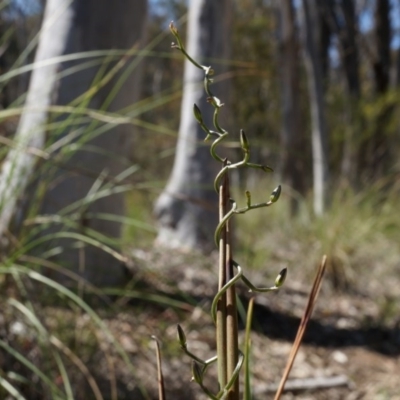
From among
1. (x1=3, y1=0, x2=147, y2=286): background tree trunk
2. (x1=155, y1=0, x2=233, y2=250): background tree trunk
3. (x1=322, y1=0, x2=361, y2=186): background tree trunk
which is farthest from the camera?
(x1=322, y1=0, x2=361, y2=186): background tree trunk

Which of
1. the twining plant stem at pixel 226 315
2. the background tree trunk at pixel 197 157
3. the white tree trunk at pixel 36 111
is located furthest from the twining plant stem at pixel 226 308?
the background tree trunk at pixel 197 157

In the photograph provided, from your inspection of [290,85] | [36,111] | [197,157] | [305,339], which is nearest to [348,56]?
[290,85]

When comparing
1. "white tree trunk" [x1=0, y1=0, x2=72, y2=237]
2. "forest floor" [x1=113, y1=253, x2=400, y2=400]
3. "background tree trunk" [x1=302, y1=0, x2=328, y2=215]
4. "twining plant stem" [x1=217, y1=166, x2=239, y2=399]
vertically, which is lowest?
"forest floor" [x1=113, y1=253, x2=400, y2=400]

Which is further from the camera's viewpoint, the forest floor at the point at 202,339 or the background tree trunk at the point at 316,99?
the background tree trunk at the point at 316,99

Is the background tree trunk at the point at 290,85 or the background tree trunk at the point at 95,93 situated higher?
the background tree trunk at the point at 290,85

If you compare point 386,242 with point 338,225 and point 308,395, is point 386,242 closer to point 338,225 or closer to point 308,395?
point 338,225

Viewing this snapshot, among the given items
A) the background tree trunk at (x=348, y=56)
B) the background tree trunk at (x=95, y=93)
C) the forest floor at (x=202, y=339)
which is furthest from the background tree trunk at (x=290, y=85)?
the background tree trunk at (x=95, y=93)

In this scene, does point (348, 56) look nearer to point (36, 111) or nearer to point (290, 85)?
point (290, 85)

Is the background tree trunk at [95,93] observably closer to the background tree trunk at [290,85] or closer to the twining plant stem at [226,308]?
the twining plant stem at [226,308]

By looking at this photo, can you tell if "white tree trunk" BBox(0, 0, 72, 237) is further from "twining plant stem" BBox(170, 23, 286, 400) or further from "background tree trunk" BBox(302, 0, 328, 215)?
"background tree trunk" BBox(302, 0, 328, 215)

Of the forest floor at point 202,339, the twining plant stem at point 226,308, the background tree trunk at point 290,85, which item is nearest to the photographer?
the twining plant stem at point 226,308

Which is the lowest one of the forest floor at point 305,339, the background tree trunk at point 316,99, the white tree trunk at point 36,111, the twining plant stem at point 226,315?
the forest floor at point 305,339

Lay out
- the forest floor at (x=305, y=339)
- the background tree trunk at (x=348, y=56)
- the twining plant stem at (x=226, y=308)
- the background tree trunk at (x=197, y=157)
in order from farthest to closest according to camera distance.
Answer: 1. the background tree trunk at (x=348, y=56)
2. the background tree trunk at (x=197, y=157)
3. the forest floor at (x=305, y=339)
4. the twining plant stem at (x=226, y=308)

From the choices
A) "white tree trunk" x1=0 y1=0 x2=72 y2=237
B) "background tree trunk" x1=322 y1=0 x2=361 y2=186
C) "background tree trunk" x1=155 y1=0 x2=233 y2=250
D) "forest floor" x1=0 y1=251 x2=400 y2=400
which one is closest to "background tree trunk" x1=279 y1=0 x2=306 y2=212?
"background tree trunk" x1=322 y1=0 x2=361 y2=186
